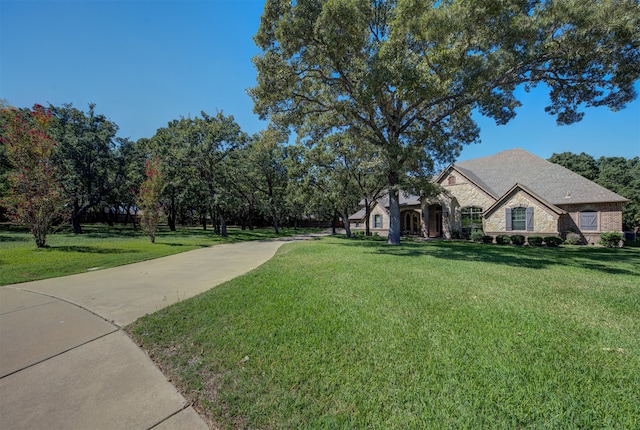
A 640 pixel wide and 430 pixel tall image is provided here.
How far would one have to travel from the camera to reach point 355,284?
581 cm

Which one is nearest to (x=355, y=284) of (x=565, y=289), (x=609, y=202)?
(x=565, y=289)

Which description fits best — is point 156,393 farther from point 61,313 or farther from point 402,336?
point 61,313

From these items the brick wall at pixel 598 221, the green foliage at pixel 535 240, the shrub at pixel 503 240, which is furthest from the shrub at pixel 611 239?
the shrub at pixel 503 240

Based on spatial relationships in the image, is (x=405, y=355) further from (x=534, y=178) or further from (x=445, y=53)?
(x=534, y=178)

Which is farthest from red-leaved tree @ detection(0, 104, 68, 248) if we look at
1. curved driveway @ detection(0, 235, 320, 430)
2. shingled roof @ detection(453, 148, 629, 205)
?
shingled roof @ detection(453, 148, 629, 205)

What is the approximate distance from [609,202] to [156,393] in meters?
24.2

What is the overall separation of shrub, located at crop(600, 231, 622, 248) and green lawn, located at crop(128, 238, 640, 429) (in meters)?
14.7

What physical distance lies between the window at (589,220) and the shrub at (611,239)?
3.87 ft

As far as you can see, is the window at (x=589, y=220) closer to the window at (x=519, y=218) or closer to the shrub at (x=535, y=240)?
the window at (x=519, y=218)

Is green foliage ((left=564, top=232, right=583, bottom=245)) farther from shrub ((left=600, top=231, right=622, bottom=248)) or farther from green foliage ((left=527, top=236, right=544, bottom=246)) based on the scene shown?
green foliage ((left=527, top=236, right=544, bottom=246))

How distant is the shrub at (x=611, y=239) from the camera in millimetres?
15508

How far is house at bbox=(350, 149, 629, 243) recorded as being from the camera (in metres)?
17.1

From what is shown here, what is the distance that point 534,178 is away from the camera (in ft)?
68.0

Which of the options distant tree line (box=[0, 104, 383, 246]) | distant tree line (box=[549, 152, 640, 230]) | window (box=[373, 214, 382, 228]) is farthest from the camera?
window (box=[373, 214, 382, 228])
